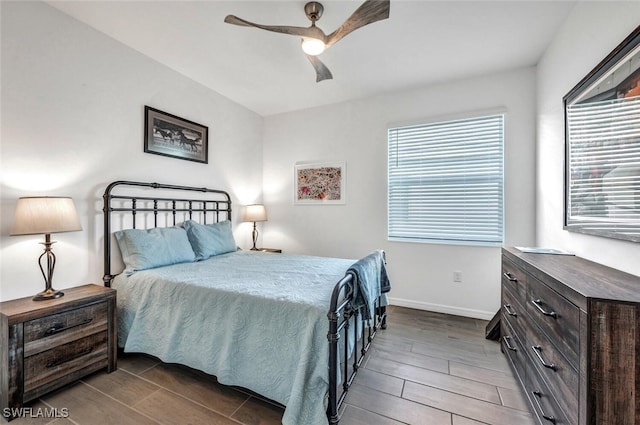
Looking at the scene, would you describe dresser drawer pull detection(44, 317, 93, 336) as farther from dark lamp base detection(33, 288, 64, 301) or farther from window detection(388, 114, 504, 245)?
window detection(388, 114, 504, 245)

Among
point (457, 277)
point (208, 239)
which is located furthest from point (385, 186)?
point (208, 239)

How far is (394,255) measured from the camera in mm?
3398

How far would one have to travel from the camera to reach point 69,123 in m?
2.15

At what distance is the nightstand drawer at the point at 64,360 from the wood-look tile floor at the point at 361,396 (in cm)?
14

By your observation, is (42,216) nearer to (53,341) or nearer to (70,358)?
(53,341)

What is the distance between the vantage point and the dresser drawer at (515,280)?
1666 millimetres

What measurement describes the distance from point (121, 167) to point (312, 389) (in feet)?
8.34

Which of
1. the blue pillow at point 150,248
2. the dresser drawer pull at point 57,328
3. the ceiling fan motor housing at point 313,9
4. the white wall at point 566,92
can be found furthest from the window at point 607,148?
the dresser drawer pull at point 57,328

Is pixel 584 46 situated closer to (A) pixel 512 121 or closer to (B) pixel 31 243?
(A) pixel 512 121

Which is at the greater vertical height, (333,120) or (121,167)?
(333,120)

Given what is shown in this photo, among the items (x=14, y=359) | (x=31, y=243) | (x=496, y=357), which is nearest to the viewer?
(x=14, y=359)

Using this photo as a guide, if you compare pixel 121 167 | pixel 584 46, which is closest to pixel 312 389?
pixel 121 167

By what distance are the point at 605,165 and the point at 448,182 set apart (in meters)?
1.63

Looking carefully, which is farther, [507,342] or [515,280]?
[507,342]
